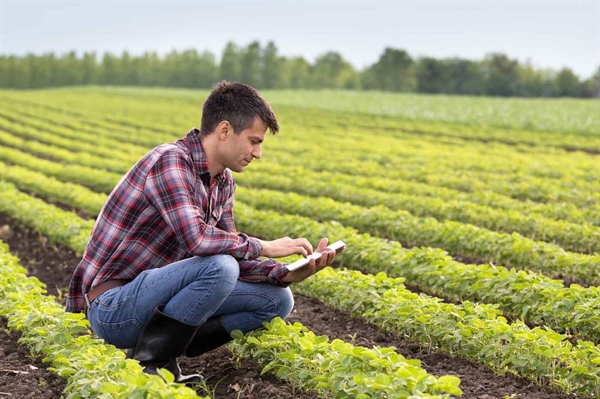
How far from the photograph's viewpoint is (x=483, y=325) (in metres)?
5.02

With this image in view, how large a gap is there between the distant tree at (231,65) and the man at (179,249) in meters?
86.2

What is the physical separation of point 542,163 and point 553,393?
1363 cm

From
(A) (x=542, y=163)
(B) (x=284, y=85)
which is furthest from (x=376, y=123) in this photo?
(B) (x=284, y=85)

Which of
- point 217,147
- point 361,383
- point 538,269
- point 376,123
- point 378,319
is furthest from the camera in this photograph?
point 376,123

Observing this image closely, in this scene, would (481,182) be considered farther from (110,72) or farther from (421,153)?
(110,72)

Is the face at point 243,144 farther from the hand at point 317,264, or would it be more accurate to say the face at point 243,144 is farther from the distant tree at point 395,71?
the distant tree at point 395,71

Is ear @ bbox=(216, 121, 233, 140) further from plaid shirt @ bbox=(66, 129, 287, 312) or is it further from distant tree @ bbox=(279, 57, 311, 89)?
distant tree @ bbox=(279, 57, 311, 89)

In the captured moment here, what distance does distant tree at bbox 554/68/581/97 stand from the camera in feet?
228

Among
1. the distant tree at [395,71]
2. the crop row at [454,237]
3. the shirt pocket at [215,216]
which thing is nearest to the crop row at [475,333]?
the shirt pocket at [215,216]

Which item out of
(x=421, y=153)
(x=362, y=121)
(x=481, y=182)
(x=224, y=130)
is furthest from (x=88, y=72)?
(x=224, y=130)

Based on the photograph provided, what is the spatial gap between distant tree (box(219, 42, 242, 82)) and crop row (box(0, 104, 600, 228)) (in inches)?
2455

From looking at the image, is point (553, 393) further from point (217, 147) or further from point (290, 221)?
point (290, 221)

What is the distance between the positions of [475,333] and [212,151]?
222cm

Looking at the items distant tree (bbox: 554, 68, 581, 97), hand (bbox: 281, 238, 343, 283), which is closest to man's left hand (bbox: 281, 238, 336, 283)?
hand (bbox: 281, 238, 343, 283)
